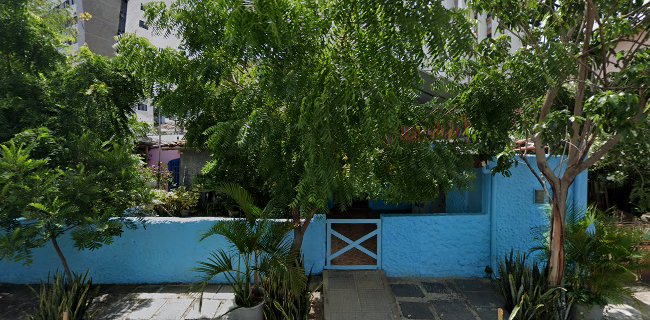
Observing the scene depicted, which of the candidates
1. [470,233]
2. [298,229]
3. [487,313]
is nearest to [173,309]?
[298,229]

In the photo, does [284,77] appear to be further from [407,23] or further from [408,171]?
[408,171]

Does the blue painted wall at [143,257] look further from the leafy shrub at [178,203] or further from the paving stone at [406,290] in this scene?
the paving stone at [406,290]

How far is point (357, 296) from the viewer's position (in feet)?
16.8

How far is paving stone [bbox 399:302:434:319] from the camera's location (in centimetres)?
468

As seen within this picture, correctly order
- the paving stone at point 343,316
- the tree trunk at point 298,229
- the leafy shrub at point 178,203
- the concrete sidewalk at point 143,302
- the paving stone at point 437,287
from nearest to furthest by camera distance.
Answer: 1. the paving stone at point 343,316
2. the tree trunk at point 298,229
3. the concrete sidewalk at point 143,302
4. the paving stone at point 437,287
5. the leafy shrub at point 178,203

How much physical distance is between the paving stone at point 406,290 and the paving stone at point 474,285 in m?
0.76

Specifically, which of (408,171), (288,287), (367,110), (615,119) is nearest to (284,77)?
(367,110)

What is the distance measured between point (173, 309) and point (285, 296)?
6.38 ft

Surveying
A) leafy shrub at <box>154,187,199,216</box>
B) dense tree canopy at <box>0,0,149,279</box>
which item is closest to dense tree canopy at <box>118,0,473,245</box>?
dense tree canopy at <box>0,0,149,279</box>

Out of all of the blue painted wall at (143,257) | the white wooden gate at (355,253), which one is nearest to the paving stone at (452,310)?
the white wooden gate at (355,253)

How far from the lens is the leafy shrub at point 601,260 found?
4.22m

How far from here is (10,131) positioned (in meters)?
4.83

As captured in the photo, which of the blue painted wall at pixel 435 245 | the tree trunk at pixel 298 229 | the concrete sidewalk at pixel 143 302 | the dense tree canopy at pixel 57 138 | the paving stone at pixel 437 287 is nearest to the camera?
the dense tree canopy at pixel 57 138

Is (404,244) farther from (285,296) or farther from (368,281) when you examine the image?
(285,296)
